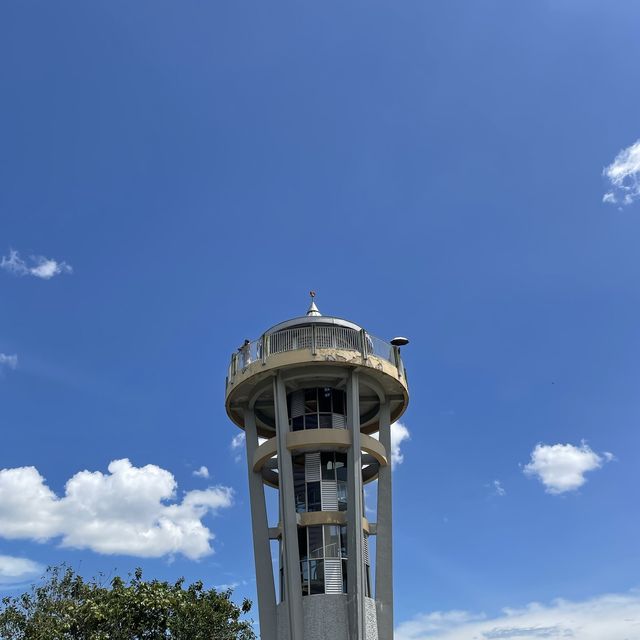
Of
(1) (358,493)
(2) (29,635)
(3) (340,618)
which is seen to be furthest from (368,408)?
(2) (29,635)

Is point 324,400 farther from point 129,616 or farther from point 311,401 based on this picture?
point 129,616

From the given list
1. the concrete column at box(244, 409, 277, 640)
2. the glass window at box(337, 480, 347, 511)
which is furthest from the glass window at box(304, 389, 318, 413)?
the glass window at box(337, 480, 347, 511)

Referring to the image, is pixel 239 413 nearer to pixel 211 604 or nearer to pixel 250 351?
pixel 250 351

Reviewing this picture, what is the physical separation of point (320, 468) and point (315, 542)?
3.54m

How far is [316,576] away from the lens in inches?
1308

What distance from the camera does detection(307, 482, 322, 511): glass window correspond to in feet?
115

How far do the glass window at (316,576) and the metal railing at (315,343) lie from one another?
9.64 metres

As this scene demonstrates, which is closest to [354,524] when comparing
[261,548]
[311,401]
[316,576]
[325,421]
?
[316,576]

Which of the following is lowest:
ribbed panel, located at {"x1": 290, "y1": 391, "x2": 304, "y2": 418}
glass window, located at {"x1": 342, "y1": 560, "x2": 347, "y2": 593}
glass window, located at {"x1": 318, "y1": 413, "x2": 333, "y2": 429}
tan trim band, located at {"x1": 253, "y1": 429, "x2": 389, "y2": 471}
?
glass window, located at {"x1": 342, "y1": 560, "x2": 347, "y2": 593}

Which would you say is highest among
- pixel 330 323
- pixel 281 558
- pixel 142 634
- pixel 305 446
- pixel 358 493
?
pixel 330 323

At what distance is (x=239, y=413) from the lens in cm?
3853

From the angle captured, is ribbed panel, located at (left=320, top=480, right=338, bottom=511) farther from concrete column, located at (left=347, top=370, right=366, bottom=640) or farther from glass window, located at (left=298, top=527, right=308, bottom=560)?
concrete column, located at (left=347, top=370, right=366, bottom=640)

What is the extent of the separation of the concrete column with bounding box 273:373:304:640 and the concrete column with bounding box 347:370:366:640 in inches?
89.0

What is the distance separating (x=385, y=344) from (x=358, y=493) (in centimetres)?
770
